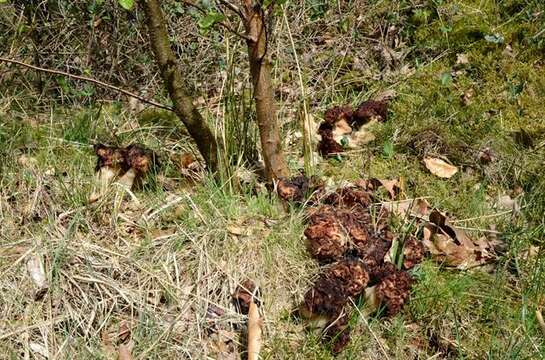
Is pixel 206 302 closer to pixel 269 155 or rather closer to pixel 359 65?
pixel 269 155

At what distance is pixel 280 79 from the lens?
171 inches

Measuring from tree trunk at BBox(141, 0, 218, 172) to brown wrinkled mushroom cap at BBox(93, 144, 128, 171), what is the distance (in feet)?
1.30

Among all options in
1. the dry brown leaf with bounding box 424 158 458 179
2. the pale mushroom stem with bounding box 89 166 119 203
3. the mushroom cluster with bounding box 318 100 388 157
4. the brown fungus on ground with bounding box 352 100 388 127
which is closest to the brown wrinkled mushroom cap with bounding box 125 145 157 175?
the pale mushroom stem with bounding box 89 166 119 203

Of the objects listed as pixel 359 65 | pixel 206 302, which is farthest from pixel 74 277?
pixel 359 65

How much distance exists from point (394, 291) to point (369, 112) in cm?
149

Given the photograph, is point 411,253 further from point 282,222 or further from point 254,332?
point 254,332

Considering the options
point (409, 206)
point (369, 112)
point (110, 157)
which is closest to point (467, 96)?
point (369, 112)

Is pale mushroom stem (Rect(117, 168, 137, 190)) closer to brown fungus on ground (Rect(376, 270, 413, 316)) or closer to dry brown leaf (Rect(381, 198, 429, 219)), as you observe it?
dry brown leaf (Rect(381, 198, 429, 219))

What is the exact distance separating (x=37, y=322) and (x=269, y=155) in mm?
1377

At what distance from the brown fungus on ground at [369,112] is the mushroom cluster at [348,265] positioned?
896mm

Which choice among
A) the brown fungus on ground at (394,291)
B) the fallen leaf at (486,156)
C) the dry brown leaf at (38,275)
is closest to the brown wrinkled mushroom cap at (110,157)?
the dry brown leaf at (38,275)

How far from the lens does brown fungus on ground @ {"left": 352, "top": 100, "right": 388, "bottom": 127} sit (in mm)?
3957

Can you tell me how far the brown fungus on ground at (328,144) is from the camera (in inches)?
151

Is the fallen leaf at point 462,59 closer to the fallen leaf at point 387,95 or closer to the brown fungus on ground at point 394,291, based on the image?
the fallen leaf at point 387,95
